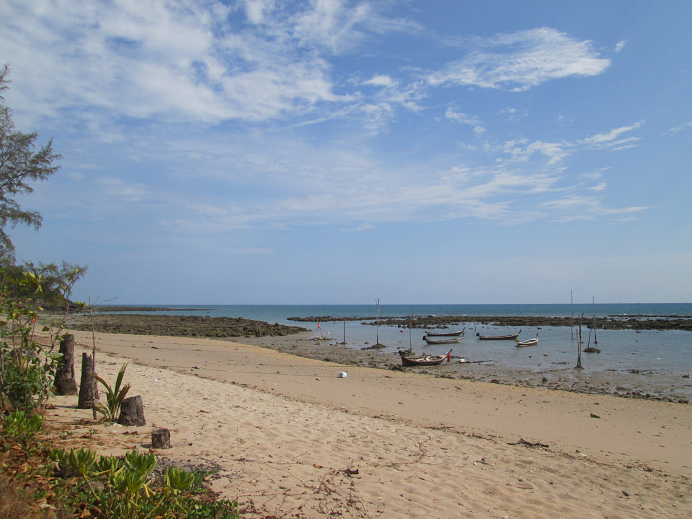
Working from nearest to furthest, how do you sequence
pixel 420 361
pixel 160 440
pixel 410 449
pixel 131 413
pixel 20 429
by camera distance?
pixel 20 429, pixel 160 440, pixel 131 413, pixel 410 449, pixel 420 361

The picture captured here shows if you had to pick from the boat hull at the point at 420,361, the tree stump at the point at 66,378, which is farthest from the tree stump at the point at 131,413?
the boat hull at the point at 420,361

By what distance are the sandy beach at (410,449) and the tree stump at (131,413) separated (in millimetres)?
199

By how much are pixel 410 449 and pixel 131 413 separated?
4443 mm

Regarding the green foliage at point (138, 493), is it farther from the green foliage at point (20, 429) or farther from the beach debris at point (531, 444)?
the beach debris at point (531, 444)

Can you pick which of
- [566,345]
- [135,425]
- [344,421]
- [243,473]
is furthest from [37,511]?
[566,345]

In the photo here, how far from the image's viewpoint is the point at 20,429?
428cm

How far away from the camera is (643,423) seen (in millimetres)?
10891

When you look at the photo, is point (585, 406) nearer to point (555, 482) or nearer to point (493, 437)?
point (493, 437)

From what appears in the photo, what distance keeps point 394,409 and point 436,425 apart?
177cm

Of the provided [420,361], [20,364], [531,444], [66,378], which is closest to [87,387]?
[66,378]

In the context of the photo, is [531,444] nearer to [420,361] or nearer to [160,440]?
[160,440]

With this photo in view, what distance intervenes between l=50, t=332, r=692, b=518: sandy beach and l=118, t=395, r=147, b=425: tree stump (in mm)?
199

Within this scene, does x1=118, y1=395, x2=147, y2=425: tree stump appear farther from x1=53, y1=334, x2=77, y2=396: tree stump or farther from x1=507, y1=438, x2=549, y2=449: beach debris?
x1=507, y1=438, x2=549, y2=449: beach debris

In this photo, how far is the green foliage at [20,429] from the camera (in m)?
4.18
